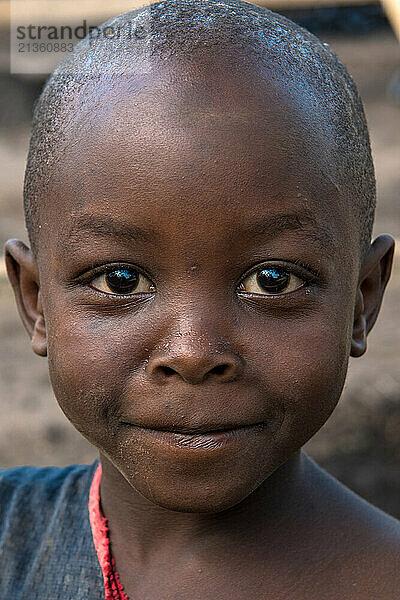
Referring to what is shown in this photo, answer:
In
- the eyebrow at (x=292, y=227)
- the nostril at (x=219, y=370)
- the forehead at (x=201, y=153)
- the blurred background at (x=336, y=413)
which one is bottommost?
the blurred background at (x=336, y=413)

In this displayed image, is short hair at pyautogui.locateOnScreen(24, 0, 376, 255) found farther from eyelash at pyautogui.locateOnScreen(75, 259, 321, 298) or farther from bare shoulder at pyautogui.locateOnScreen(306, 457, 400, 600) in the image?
bare shoulder at pyautogui.locateOnScreen(306, 457, 400, 600)

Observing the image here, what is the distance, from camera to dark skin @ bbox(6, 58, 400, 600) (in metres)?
1.30

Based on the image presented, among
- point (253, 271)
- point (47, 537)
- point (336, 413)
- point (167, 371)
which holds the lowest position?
point (336, 413)

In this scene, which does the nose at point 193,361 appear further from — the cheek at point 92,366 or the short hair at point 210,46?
the short hair at point 210,46

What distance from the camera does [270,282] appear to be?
137 cm

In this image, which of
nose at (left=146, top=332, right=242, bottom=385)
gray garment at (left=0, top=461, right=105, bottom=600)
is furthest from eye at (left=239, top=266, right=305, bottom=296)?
gray garment at (left=0, top=461, right=105, bottom=600)

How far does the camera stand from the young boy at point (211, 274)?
4.28 ft

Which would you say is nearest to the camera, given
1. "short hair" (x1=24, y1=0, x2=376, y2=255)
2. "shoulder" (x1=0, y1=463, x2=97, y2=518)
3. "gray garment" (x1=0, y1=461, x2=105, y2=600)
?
"short hair" (x1=24, y1=0, x2=376, y2=255)

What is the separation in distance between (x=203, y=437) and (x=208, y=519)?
1.08 ft

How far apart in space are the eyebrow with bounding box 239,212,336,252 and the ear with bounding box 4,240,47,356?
0.47 m

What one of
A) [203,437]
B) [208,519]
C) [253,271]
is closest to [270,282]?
[253,271]

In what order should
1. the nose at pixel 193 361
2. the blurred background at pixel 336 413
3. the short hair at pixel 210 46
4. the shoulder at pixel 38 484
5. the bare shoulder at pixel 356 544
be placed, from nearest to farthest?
the nose at pixel 193 361, the short hair at pixel 210 46, the bare shoulder at pixel 356 544, the shoulder at pixel 38 484, the blurred background at pixel 336 413

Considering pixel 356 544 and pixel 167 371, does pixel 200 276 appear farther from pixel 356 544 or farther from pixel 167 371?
pixel 356 544

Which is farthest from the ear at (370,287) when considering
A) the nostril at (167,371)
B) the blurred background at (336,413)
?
the blurred background at (336,413)
